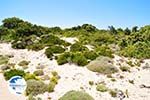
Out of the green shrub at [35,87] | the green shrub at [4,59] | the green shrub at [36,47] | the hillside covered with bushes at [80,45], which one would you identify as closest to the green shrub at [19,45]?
the hillside covered with bushes at [80,45]

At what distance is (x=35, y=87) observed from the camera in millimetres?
23469

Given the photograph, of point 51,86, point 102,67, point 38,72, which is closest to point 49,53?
point 38,72

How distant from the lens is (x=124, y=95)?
24.0 meters

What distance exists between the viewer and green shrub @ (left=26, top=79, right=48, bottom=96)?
22938mm

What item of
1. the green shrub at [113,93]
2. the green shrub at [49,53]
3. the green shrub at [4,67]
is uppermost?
the green shrub at [49,53]

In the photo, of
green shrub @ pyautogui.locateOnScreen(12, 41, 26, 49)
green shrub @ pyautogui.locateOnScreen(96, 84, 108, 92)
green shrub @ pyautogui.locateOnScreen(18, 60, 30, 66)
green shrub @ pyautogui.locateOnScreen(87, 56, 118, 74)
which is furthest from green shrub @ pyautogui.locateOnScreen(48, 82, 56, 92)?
green shrub @ pyautogui.locateOnScreen(12, 41, 26, 49)

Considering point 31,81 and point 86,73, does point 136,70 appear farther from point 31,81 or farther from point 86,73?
point 31,81

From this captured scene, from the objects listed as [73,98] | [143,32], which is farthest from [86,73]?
[143,32]

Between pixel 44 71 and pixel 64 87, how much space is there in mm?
5371

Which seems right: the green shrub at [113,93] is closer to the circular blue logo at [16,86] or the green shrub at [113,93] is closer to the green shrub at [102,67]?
the green shrub at [102,67]

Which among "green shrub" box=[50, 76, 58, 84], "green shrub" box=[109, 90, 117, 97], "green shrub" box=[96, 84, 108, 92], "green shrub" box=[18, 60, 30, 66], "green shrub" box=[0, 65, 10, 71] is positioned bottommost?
"green shrub" box=[109, 90, 117, 97]

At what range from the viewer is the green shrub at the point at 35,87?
22938 millimetres

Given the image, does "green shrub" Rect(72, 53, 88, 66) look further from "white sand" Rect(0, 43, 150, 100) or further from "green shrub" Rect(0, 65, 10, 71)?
"green shrub" Rect(0, 65, 10, 71)

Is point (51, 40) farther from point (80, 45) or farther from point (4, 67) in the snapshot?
point (4, 67)
